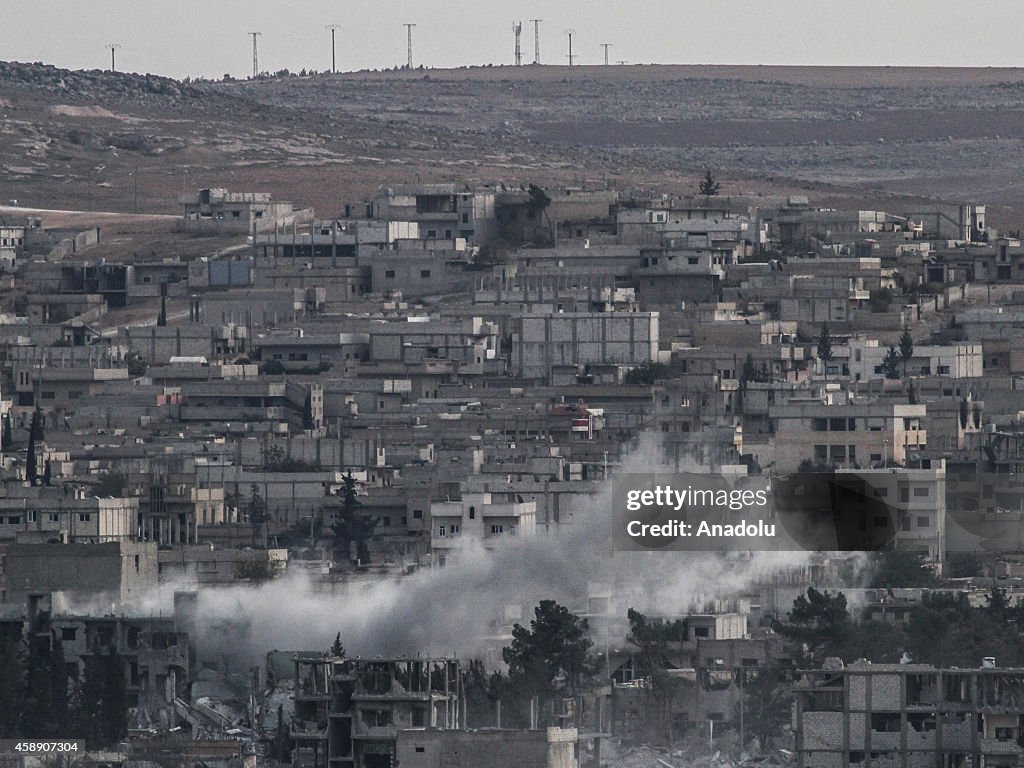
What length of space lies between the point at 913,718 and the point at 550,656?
9.66m

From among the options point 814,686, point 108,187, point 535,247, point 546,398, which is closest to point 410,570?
point 814,686

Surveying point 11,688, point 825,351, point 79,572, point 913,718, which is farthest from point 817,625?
point 825,351

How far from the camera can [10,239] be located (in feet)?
402

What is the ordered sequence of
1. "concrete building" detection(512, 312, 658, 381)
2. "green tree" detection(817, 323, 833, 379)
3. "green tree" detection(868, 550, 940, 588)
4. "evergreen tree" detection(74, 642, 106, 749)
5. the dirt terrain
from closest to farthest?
1. "evergreen tree" detection(74, 642, 106, 749)
2. "green tree" detection(868, 550, 940, 588)
3. "green tree" detection(817, 323, 833, 379)
4. "concrete building" detection(512, 312, 658, 381)
5. the dirt terrain

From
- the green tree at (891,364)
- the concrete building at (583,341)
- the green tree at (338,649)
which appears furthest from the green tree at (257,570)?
the concrete building at (583,341)

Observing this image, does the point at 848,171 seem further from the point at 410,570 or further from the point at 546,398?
the point at 410,570

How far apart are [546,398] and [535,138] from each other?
93.3 meters

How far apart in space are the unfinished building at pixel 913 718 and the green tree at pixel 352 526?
23.4m

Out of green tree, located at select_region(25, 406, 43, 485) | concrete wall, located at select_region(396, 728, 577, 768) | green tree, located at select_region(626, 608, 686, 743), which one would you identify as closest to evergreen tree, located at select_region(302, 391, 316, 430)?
green tree, located at select_region(25, 406, 43, 485)

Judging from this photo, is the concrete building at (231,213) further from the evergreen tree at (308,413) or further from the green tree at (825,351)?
the evergreen tree at (308,413)

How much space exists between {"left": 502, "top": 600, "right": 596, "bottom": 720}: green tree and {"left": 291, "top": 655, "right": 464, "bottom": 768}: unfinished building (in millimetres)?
2444

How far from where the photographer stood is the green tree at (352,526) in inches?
3027

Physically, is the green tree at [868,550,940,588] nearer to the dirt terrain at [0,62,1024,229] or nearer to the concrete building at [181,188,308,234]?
the concrete building at [181,188,308,234]

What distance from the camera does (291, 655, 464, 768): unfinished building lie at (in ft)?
180
